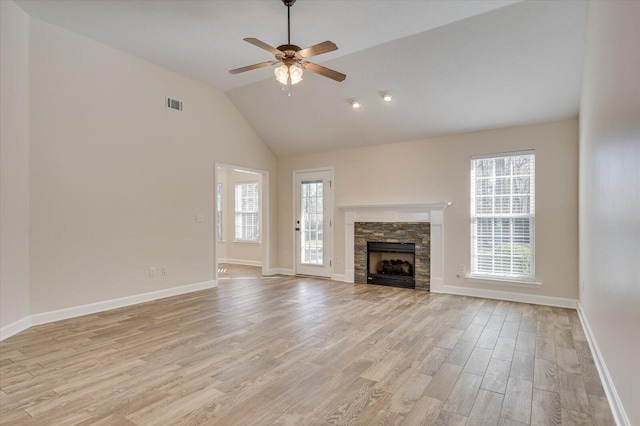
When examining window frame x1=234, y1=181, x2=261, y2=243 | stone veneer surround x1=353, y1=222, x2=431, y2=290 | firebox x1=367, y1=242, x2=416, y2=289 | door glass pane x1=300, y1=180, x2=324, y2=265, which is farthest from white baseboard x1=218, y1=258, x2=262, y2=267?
firebox x1=367, y1=242, x2=416, y2=289

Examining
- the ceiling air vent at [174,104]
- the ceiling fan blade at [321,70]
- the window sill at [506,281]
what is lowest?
the window sill at [506,281]

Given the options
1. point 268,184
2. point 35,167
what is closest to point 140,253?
point 35,167

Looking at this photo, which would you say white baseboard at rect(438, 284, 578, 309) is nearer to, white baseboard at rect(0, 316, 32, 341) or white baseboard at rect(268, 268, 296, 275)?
white baseboard at rect(268, 268, 296, 275)

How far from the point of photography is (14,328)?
11.4 ft

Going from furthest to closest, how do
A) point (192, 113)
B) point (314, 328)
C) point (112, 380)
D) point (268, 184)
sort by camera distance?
point (268, 184), point (192, 113), point (314, 328), point (112, 380)

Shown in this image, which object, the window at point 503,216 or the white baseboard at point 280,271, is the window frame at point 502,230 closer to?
the window at point 503,216

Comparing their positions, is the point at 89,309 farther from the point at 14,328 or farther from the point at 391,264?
the point at 391,264

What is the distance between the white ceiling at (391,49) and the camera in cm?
343

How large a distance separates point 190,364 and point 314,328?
52.6 inches

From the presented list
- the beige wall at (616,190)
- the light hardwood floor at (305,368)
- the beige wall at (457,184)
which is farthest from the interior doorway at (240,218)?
the beige wall at (616,190)

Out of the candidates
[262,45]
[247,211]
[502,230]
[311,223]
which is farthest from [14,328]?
[502,230]

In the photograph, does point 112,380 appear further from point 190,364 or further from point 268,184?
point 268,184

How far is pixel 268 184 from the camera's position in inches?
282

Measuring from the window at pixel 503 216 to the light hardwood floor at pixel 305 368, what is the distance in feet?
2.44
